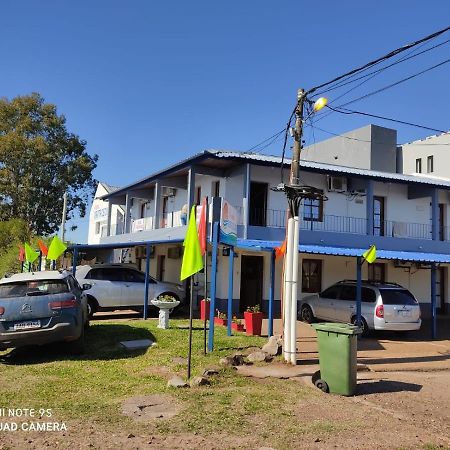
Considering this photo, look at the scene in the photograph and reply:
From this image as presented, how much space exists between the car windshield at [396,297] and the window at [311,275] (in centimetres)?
519

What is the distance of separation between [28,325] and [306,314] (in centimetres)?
998

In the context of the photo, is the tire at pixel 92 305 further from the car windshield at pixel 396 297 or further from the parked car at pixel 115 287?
the car windshield at pixel 396 297

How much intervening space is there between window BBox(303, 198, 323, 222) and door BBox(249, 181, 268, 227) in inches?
68.1

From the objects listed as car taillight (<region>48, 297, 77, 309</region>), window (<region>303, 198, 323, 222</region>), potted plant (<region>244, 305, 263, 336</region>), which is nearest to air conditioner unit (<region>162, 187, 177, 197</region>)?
window (<region>303, 198, 323, 222</region>)

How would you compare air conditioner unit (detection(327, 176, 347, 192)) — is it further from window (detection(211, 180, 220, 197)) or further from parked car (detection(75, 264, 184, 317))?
parked car (detection(75, 264, 184, 317))

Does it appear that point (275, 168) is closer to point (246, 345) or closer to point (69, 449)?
point (246, 345)

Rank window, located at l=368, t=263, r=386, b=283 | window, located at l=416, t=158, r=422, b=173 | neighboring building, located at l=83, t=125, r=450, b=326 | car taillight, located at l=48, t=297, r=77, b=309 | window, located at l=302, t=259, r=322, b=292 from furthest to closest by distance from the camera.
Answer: window, located at l=416, t=158, r=422, b=173
window, located at l=368, t=263, r=386, b=283
window, located at l=302, t=259, r=322, b=292
neighboring building, located at l=83, t=125, r=450, b=326
car taillight, located at l=48, t=297, r=77, b=309

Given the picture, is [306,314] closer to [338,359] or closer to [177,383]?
[338,359]

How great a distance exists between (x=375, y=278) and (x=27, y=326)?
49.0 feet

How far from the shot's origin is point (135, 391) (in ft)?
22.6

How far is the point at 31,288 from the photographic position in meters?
8.84

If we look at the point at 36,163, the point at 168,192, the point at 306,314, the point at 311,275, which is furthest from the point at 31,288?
the point at 36,163

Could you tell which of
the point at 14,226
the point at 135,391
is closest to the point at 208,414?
the point at 135,391

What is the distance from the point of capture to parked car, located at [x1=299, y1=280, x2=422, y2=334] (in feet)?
42.2
